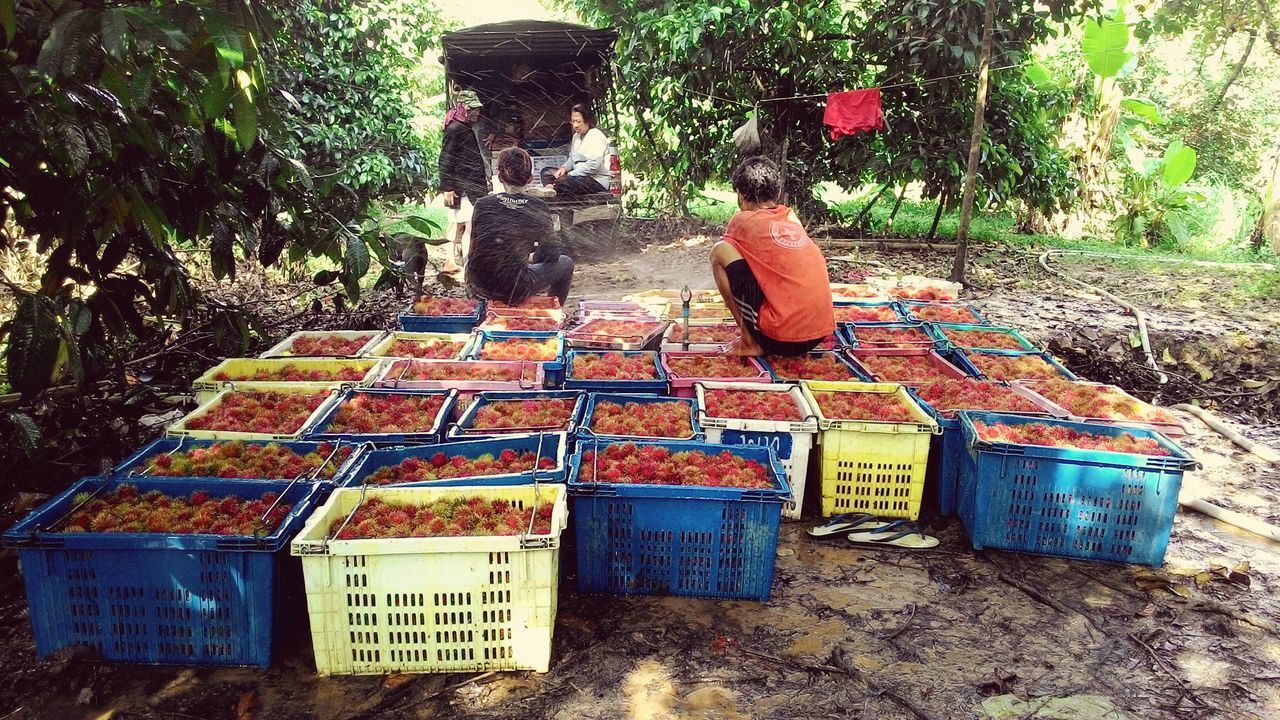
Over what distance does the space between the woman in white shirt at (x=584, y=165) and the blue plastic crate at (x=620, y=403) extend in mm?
5811

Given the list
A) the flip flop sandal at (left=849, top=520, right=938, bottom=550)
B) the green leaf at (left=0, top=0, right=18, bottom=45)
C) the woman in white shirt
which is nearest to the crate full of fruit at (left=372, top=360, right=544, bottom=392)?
the flip flop sandal at (left=849, top=520, right=938, bottom=550)

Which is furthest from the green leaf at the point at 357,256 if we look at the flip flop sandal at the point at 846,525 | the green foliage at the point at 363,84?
the green foliage at the point at 363,84

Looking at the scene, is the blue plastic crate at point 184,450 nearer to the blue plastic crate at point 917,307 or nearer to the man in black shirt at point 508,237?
the man in black shirt at point 508,237

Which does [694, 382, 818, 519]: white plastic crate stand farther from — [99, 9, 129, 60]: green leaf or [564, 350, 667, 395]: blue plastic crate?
[99, 9, 129, 60]: green leaf

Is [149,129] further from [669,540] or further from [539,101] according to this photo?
[539,101]

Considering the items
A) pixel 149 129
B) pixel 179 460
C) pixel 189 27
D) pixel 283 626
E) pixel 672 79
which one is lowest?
pixel 283 626

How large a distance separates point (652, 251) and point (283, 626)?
8.32 m

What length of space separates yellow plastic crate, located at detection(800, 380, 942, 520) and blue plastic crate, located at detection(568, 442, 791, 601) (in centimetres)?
65

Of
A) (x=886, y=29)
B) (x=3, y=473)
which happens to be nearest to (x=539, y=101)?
(x=886, y=29)

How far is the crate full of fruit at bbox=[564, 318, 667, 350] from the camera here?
5078 mm

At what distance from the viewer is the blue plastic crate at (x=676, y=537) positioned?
3.00 metres

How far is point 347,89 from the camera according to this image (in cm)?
977

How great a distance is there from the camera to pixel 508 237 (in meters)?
6.35

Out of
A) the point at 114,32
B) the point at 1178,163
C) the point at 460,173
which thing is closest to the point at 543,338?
the point at 114,32
